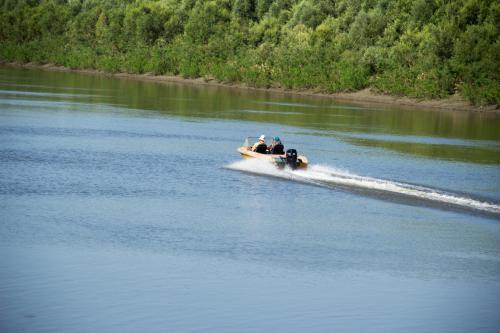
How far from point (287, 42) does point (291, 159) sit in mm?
96896

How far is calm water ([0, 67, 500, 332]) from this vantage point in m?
21.7

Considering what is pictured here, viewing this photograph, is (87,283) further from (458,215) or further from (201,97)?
(201,97)

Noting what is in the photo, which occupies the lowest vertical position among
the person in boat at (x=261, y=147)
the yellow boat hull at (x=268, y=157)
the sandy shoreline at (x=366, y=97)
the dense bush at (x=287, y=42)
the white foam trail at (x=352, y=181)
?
the sandy shoreline at (x=366, y=97)

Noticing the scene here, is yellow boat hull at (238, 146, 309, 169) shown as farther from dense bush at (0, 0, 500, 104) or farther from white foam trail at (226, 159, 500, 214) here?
dense bush at (0, 0, 500, 104)

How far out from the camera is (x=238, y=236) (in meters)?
29.6

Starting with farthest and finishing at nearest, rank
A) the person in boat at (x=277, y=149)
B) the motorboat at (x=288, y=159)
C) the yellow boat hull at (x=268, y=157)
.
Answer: the person in boat at (x=277, y=149)
the yellow boat hull at (x=268, y=157)
the motorboat at (x=288, y=159)

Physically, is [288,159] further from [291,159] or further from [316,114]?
[316,114]

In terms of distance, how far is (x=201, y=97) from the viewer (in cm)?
10688

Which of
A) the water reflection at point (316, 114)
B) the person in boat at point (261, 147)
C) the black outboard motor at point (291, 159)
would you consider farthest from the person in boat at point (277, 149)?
the water reflection at point (316, 114)

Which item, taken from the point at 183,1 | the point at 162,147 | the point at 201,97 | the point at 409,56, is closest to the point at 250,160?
the point at 162,147

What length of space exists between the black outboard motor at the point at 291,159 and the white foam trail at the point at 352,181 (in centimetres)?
25

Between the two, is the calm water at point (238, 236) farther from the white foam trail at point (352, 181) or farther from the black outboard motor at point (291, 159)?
the black outboard motor at point (291, 159)

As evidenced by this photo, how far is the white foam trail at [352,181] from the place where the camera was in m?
36.3

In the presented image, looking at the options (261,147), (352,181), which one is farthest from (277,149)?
(352,181)
